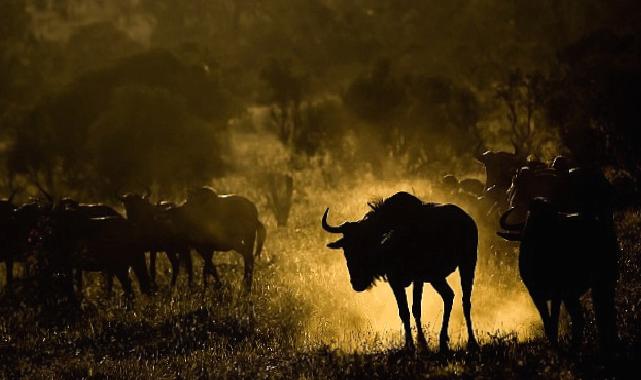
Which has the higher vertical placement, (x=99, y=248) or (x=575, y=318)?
(x=99, y=248)

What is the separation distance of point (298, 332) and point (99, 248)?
5024 millimetres

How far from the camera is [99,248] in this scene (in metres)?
15.2

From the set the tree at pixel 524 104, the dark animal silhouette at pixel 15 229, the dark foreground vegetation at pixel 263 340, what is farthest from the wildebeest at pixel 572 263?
the tree at pixel 524 104

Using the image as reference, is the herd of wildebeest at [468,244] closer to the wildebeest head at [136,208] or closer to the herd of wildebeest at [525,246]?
the herd of wildebeest at [525,246]

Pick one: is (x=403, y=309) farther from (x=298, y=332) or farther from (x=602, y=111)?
(x=602, y=111)

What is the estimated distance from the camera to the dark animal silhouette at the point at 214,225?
53.6ft

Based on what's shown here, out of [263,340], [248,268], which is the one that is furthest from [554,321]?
[248,268]

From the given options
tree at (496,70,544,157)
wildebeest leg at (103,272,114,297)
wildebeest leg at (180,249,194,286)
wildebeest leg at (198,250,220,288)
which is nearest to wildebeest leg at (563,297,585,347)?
wildebeest leg at (198,250,220,288)

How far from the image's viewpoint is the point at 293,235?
21516 mm

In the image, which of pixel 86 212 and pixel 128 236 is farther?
pixel 86 212

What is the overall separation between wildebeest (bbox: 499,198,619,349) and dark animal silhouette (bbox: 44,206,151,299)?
26.7 ft

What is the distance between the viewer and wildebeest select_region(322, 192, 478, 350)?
33.4 feet

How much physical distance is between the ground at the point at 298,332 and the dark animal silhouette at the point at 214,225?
0.66 m

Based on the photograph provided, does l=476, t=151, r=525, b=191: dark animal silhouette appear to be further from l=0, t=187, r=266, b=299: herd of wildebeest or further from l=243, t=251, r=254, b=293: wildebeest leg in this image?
l=0, t=187, r=266, b=299: herd of wildebeest
